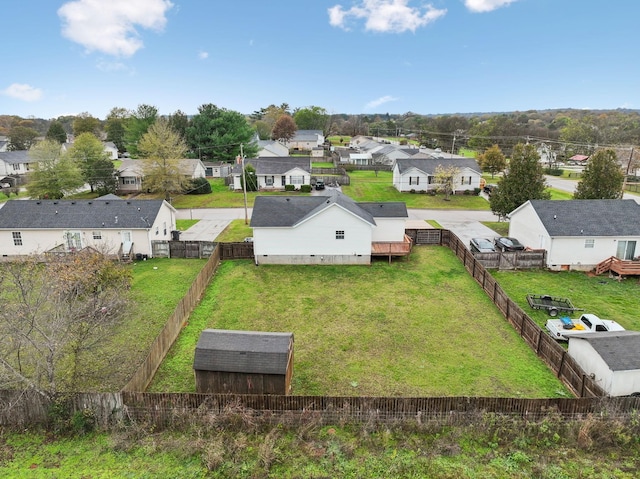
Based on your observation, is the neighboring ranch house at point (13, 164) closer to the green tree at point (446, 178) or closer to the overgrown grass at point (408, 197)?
the overgrown grass at point (408, 197)

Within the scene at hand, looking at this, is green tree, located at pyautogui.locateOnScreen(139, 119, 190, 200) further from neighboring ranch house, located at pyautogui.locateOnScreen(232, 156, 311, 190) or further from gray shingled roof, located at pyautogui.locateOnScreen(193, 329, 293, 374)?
gray shingled roof, located at pyautogui.locateOnScreen(193, 329, 293, 374)

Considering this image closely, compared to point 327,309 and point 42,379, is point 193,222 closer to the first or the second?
point 327,309

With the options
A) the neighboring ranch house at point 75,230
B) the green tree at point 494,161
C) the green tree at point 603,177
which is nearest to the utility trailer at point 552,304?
the green tree at point 603,177

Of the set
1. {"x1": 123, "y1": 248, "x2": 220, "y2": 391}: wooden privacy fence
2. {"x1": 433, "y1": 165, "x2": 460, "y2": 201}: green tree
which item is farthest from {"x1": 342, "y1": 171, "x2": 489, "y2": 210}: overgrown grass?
{"x1": 123, "y1": 248, "x2": 220, "y2": 391}: wooden privacy fence

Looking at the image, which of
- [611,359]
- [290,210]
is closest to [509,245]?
[290,210]

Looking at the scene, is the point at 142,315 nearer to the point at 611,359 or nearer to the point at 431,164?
the point at 611,359

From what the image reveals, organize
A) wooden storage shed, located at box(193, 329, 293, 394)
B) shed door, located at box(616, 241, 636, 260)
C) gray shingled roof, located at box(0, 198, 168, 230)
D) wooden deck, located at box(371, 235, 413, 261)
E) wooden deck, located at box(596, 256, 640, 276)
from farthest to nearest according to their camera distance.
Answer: gray shingled roof, located at box(0, 198, 168, 230)
wooden deck, located at box(371, 235, 413, 261)
shed door, located at box(616, 241, 636, 260)
wooden deck, located at box(596, 256, 640, 276)
wooden storage shed, located at box(193, 329, 293, 394)
